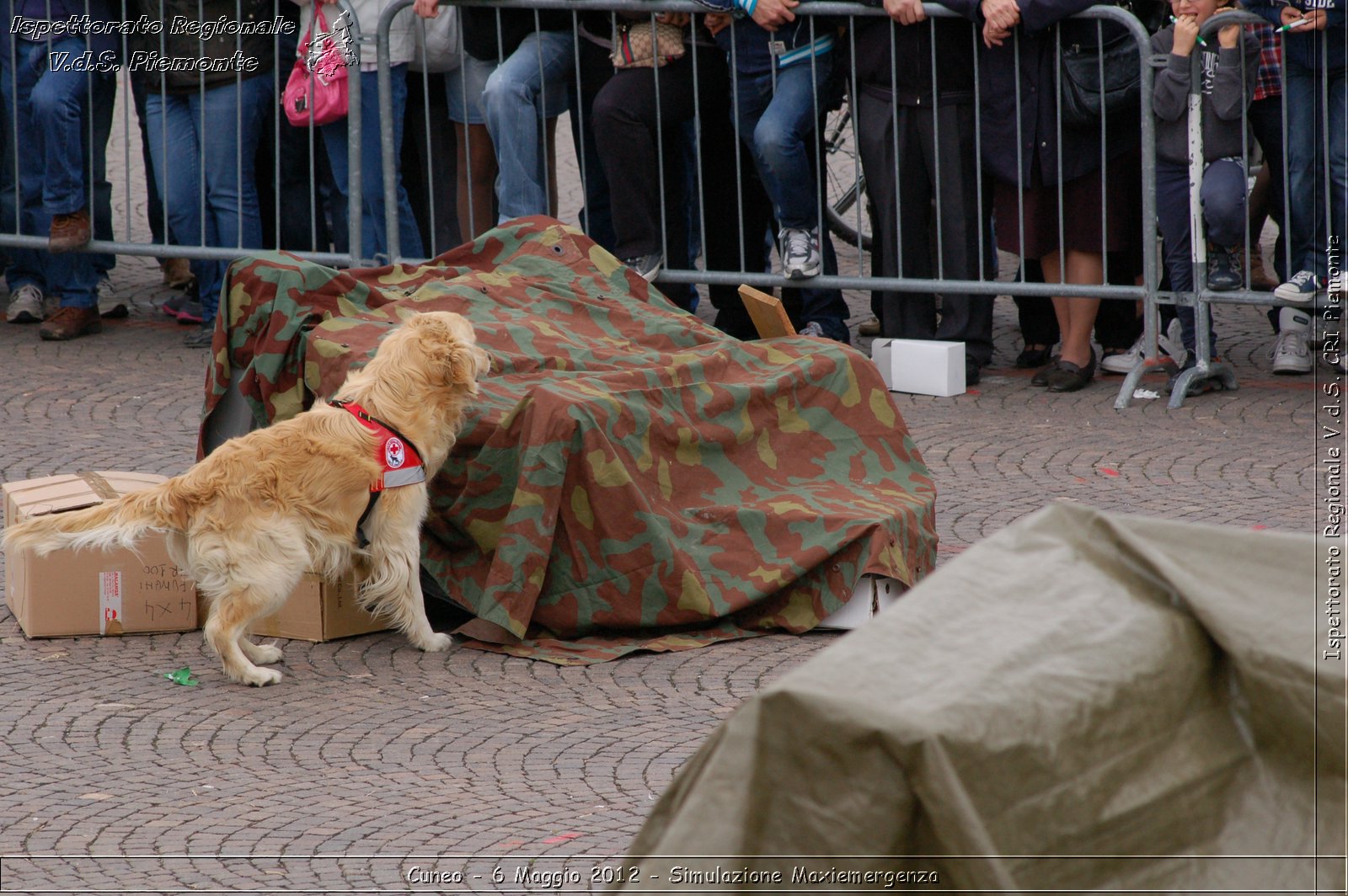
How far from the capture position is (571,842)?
400 centimetres

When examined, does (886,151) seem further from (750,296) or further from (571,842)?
(571,842)

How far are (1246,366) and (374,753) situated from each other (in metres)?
6.15

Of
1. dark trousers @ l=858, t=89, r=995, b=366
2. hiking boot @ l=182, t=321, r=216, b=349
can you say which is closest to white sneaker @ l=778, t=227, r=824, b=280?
dark trousers @ l=858, t=89, r=995, b=366

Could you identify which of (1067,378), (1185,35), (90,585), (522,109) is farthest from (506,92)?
(90,585)

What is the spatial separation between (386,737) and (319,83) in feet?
17.6

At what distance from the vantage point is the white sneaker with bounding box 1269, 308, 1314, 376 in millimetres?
8672

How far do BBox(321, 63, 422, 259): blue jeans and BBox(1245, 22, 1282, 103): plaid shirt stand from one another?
466cm

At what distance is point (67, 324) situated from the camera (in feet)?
32.0

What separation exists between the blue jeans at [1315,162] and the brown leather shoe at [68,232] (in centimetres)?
671

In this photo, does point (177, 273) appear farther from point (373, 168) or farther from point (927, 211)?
point (927, 211)

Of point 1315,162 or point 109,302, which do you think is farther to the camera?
point 109,302

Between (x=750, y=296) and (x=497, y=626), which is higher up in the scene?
(x=750, y=296)

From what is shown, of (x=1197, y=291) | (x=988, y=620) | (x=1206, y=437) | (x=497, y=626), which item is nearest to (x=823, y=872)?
(x=988, y=620)

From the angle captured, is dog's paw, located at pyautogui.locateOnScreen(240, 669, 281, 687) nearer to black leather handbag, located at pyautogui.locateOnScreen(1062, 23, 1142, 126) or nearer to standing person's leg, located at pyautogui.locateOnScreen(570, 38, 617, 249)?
standing person's leg, located at pyautogui.locateOnScreen(570, 38, 617, 249)
